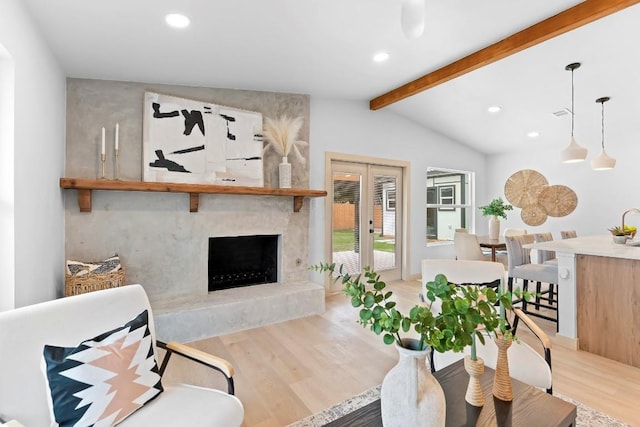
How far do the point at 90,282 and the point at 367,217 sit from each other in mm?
3535

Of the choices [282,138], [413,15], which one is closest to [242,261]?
[282,138]

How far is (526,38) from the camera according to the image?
9.34 feet

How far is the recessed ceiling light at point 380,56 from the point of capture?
3.16 meters

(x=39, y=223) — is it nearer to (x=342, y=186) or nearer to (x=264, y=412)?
(x=264, y=412)

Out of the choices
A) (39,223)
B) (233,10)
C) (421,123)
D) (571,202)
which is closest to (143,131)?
(39,223)

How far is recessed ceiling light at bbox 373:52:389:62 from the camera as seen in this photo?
A: 3.16 meters

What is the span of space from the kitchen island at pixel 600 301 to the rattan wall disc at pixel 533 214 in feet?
12.1

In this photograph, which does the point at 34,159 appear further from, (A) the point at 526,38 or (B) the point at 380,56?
(A) the point at 526,38

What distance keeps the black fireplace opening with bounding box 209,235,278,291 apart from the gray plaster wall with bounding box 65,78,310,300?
0.53ft

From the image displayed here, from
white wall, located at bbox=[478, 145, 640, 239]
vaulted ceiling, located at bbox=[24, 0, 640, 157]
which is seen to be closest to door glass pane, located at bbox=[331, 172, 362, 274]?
vaulted ceiling, located at bbox=[24, 0, 640, 157]

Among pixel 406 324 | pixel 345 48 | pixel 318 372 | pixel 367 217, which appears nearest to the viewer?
pixel 406 324

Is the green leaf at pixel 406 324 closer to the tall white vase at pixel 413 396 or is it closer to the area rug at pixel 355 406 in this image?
the tall white vase at pixel 413 396

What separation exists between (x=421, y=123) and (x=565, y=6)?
3.03m

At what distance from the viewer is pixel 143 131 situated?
3225mm
